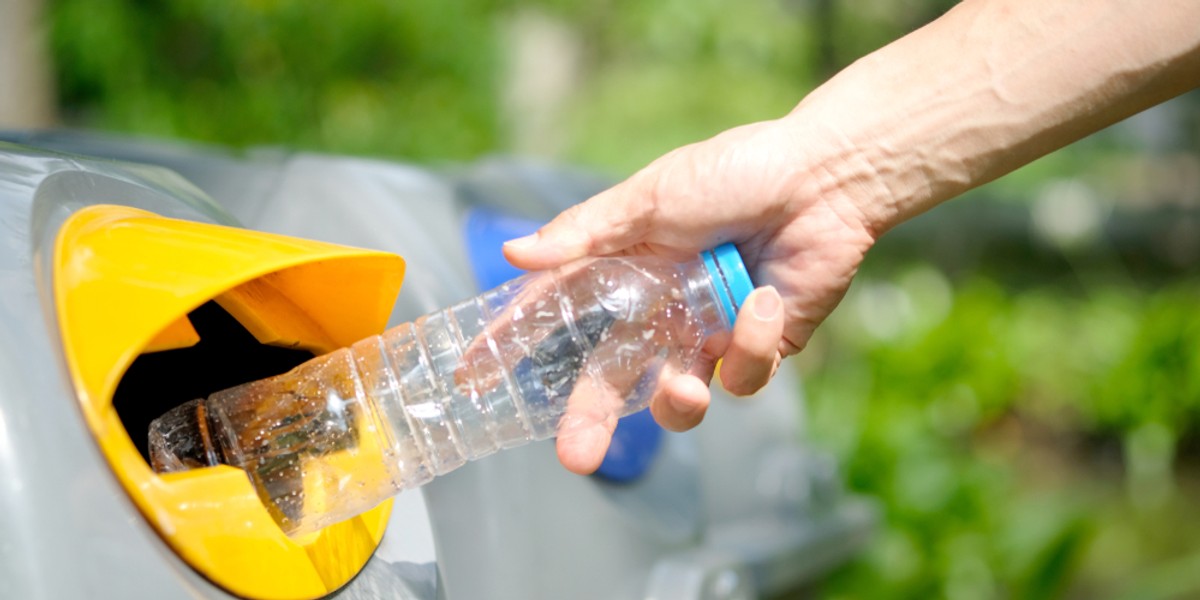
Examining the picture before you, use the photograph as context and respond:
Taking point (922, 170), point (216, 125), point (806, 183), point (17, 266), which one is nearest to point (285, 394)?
point (17, 266)

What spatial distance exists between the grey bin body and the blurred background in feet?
2.15

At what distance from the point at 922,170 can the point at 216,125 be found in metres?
4.14

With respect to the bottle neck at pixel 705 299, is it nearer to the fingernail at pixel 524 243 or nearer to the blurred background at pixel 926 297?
the fingernail at pixel 524 243

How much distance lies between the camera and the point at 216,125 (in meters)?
4.94

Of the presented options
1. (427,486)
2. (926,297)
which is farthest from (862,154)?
(926,297)

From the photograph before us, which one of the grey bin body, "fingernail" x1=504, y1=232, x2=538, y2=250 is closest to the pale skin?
"fingernail" x1=504, y1=232, x2=538, y2=250

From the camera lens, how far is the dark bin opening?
1.18 metres

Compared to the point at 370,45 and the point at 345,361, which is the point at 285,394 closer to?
the point at 345,361

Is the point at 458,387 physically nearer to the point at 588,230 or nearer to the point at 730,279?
the point at 588,230

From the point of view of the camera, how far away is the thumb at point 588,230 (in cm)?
136

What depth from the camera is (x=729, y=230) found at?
1415mm

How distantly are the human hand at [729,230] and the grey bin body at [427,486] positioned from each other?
0.19 metres

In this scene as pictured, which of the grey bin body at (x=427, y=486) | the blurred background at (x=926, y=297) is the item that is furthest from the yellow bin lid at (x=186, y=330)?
the blurred background at (x=926, y=297)

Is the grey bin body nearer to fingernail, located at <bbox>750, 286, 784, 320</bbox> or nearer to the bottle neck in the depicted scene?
the bottle neck
